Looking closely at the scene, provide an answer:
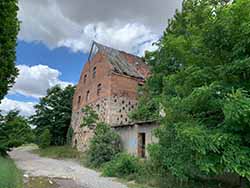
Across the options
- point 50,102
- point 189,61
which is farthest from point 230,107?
point 50,102

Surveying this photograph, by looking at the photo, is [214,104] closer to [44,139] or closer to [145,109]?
[145,109]

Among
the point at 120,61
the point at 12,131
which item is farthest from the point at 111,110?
the point at 12,131

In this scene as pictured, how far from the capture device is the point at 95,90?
21.7 metres

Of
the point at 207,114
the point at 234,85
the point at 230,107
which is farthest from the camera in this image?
the point at 207,114

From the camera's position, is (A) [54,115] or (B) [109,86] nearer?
(B) [109,86]

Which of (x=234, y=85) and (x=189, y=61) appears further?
(x=189, y=61)

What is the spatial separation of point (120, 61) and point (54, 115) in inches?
433

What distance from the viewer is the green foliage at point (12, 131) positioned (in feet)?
50.3

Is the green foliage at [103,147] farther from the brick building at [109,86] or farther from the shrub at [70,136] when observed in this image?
the shrub at [70,136]

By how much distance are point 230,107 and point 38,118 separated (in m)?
25.3

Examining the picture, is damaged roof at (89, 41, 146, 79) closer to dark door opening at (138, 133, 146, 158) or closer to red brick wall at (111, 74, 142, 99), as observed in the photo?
red brick wall at (111, 74, 142, 99)

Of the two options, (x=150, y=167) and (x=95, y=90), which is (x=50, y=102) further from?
(x=150, y=167)

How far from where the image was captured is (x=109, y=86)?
768 inches

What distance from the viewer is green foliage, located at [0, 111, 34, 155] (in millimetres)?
15330
